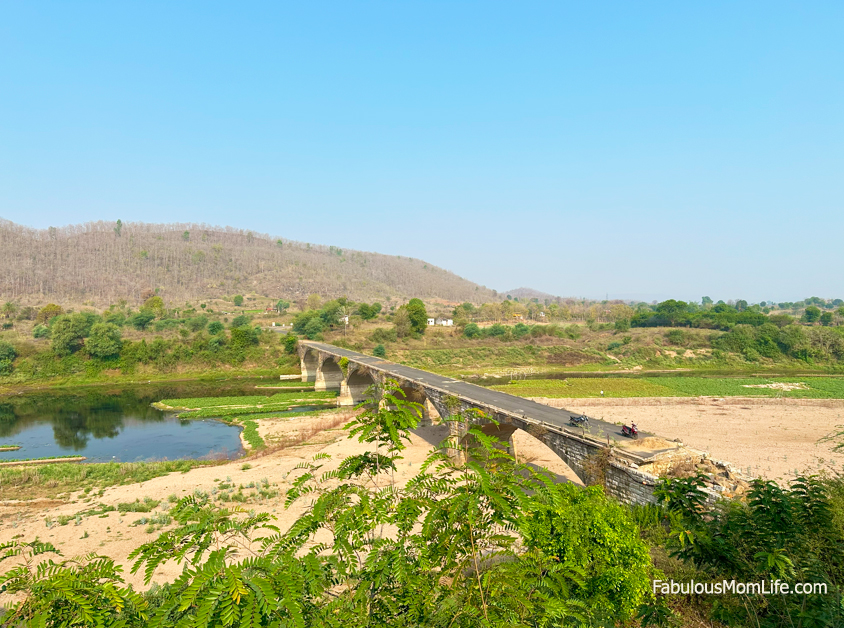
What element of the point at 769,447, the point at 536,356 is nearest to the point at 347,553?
the point at 769,447

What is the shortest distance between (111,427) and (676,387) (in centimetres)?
6809

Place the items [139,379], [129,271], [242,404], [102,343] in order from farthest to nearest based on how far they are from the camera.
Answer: [129,271] → [102,343] → [139,379] → [242,404]

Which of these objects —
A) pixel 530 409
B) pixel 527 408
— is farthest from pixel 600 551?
pixel 527 408

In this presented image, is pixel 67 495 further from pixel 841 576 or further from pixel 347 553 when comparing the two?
pixel 841 576

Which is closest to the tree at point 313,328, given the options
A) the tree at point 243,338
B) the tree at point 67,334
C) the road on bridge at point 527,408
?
the tree at point 243,338

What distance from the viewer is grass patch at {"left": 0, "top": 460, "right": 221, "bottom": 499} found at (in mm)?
25172

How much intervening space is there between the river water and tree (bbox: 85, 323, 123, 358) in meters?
8.27

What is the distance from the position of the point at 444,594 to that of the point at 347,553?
106 centimetres

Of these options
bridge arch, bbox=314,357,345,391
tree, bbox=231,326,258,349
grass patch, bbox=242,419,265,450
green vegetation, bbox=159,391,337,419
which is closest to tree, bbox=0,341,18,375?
tree, bbox=231,326,258,349

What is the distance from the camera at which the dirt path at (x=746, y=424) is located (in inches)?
1088

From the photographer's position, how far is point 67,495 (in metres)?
24.1

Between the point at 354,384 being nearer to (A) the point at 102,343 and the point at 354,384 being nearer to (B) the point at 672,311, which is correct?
(A) the point at 102,343

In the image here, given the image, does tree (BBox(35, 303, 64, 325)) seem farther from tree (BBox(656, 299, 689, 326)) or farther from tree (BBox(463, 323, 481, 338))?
tree (BBox(656, 299, 689, 326))

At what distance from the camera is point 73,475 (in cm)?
2738
